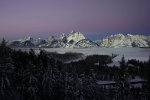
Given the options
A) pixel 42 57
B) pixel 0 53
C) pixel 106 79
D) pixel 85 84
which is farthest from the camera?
pixel 106 79

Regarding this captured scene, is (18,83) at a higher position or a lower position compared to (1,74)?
lower

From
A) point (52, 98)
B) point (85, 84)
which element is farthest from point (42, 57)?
point (85, 84)

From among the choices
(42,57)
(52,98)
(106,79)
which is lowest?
(106,79)

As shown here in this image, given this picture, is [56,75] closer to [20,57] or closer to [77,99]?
[77,99]

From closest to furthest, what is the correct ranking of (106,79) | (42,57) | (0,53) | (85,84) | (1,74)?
(1,74), (85,84), (0,53), (42,57), (106,79)

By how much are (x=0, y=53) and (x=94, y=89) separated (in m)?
14.9

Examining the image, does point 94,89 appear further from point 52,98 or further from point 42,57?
point 42,57

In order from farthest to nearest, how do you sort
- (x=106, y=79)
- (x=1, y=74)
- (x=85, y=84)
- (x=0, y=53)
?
1. (x=106, y=79)
2. (x=0, y=53)
3. (x=85, y=84)
4. (x=1, y=74)

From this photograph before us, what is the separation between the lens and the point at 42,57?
29234 millimetres

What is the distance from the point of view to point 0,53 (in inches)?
960

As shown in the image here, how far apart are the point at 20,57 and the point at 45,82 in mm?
9131

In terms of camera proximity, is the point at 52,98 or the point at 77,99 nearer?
the point at 77,99

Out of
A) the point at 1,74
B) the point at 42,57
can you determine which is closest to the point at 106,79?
the point at 42,57

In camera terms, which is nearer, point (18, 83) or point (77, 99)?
point (77, 99)
